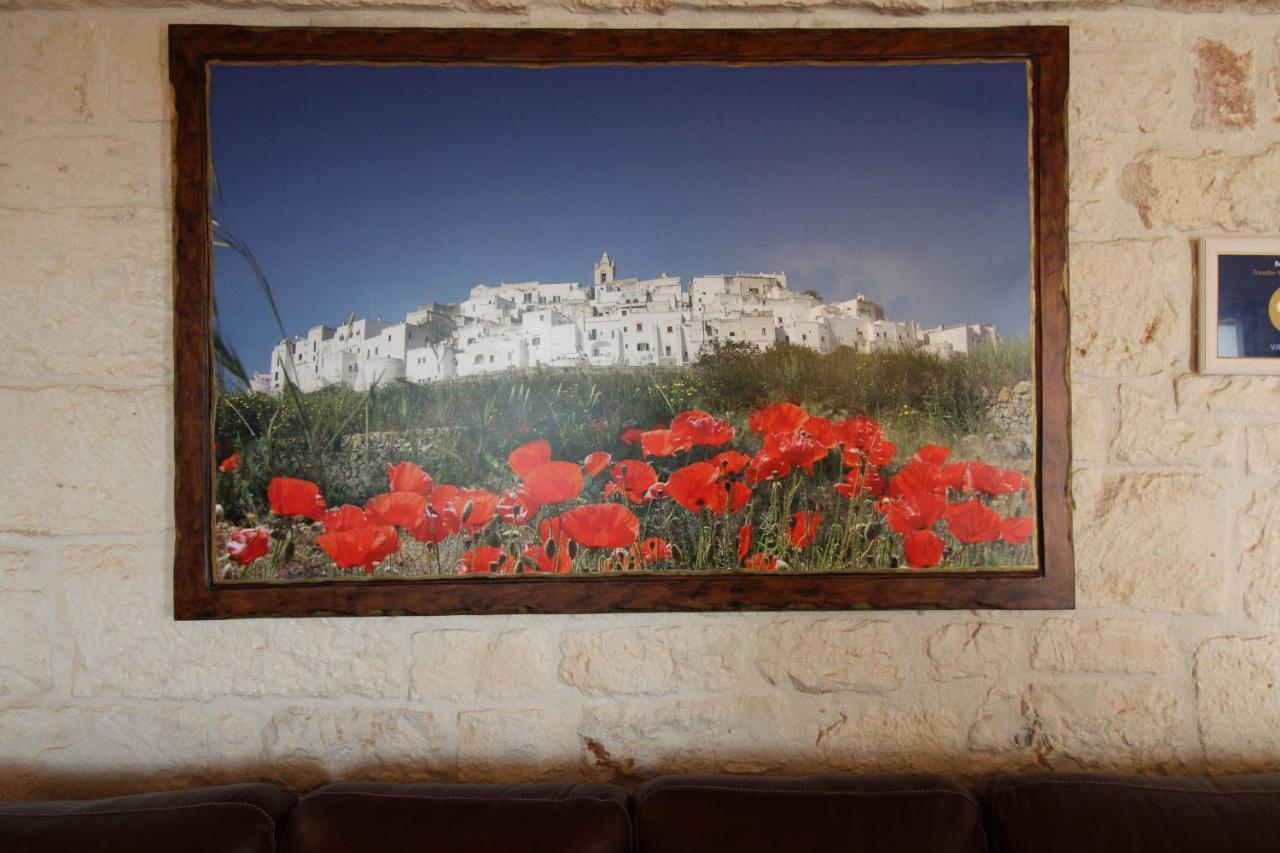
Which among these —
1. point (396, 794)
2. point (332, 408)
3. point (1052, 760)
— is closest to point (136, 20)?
point (332, 408)

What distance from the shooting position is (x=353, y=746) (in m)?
1.34

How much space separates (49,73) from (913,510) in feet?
5.77

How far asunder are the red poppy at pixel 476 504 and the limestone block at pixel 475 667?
22 cm

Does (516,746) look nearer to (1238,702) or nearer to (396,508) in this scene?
(396,508)

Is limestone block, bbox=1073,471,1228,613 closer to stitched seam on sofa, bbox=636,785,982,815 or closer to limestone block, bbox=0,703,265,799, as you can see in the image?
stitched seam on sofa, bbox=636,785,982,815

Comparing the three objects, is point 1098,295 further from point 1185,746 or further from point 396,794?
point 396,794

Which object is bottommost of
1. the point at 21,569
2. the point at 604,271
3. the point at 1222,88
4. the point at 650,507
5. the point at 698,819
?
the point at 698,819

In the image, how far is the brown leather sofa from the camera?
1.09m

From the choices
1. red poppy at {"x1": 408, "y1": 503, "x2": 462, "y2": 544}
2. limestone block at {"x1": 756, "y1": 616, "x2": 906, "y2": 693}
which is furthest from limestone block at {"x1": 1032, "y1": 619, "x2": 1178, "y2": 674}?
red poppy at {"x1": 408, "y1": 503, "x2": 462, "y2": 544}

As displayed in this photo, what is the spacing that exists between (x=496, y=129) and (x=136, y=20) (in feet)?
2.24

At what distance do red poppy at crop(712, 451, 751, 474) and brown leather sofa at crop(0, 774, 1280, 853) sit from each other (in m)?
0.51

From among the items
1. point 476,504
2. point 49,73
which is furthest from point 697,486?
point 49,73

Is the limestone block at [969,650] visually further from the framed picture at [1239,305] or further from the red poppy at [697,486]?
the framed picture at [1239,305]

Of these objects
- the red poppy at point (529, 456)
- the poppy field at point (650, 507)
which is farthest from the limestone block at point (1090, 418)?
the red poppy at point (529, 456)
